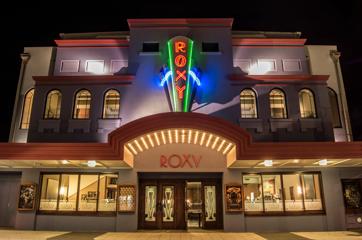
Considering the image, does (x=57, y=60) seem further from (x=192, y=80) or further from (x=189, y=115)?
(x=189, y=115)

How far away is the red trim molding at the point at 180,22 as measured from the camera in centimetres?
1742

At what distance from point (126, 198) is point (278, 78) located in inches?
421

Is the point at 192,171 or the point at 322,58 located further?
the point at 322,58

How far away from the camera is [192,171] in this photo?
15.3 m

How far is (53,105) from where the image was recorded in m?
16.4

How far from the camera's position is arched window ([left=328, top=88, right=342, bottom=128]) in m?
16.4

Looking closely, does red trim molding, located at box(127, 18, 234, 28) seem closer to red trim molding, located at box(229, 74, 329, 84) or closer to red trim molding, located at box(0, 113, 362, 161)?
red trim molding, located at box(229, 74, 329, 84)

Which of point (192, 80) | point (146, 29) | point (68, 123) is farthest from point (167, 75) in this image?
point (68, 123)

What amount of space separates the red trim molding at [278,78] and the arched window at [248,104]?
2.25 feet

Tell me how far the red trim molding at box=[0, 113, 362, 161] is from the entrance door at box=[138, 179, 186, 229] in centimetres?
376

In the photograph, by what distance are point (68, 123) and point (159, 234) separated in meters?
7.74

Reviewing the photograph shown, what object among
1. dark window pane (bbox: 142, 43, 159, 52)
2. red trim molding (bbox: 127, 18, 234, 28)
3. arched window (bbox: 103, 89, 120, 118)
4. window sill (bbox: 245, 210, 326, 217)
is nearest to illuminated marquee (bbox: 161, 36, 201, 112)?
dark window pane (bbox: 142, 43, 159, 52)

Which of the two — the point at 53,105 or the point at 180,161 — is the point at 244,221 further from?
the point at 53,105

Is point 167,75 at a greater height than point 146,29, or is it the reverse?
point 146,29
